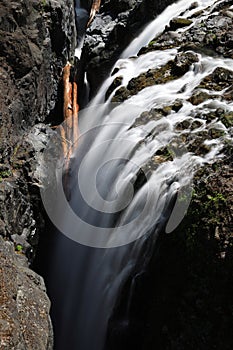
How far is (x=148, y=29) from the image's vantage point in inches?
442

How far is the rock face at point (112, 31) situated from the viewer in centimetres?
1041

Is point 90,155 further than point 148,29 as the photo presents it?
No

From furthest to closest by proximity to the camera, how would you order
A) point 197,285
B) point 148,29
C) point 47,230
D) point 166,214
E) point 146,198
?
point 148,29, point 47,230, point 146,198, point 166,214, point 197,285

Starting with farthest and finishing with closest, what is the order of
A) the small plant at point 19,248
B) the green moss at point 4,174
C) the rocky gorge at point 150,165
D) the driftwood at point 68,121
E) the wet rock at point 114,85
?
1. the wet rock at point 114,85
2. the driftwood at point 68,121
3. the green moss at point 4,174
4. the small plant at point 19,248
5. the rocky gorge at point 150,165

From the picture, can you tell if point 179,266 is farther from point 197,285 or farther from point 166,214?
point 166,214

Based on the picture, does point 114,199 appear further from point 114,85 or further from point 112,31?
point 112,31

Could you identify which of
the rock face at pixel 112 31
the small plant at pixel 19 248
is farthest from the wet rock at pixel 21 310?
the rock face at pixel 112 31

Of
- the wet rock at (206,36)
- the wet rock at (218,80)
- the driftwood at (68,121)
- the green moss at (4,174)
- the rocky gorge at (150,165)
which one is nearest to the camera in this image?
the rocky gorge at (150,165)

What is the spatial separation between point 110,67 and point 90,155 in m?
3.62

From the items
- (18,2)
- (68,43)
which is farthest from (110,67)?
(18,2)

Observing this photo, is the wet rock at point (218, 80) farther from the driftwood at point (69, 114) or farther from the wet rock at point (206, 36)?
the driftwood at point (69, 114)

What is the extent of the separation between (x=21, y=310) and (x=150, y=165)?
10.5 feet

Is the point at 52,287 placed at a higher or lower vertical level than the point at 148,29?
lower

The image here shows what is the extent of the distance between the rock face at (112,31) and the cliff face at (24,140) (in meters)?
0.83
